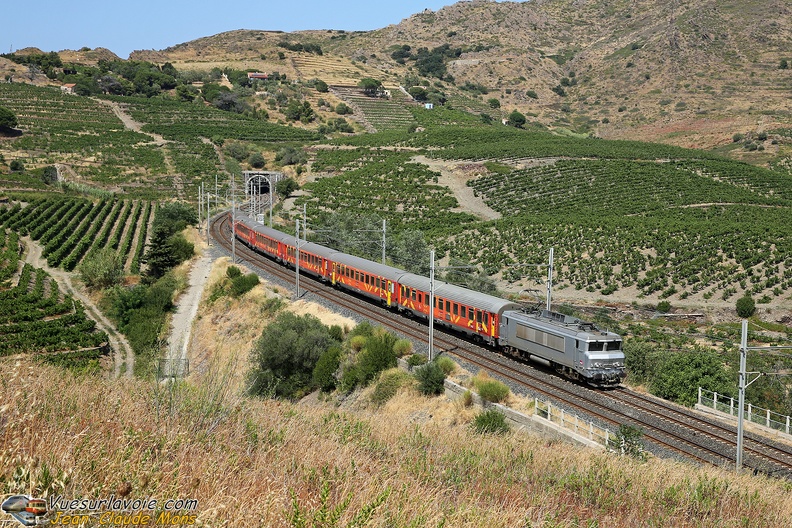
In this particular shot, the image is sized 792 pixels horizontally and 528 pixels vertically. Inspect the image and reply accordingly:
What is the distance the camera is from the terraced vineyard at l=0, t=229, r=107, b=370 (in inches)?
1359

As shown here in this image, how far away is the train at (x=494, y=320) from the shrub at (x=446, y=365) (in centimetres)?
324

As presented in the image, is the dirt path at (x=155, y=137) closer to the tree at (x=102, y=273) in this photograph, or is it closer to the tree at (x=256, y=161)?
the tree at (x=256, y=161)

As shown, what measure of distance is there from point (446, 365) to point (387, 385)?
230cm

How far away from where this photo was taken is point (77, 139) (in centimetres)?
10069

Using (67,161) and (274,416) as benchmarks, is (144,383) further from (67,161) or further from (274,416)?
(67,161)

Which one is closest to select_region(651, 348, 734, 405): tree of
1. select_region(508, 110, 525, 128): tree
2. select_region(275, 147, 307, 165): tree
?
select_region(275, 147, 307, 165): tree

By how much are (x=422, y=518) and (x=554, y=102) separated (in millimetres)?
182537

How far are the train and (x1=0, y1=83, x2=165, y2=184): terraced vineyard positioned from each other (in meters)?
56.2

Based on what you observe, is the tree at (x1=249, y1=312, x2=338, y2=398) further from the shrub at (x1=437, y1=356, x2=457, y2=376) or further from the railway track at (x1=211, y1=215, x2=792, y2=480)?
the shrub at (x1=437, y1=356, x2=457, y2=376)

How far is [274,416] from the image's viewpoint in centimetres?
1226

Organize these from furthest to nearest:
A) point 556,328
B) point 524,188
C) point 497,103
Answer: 1. point 497,103
2. point 524,188
3. point 556,328

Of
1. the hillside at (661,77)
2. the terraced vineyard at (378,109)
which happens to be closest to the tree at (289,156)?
the terraced vineyard at (378,109)

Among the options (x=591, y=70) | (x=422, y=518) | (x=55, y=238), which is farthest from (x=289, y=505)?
(x=591, y=70)

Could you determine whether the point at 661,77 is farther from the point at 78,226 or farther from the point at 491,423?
the point at 491,423
